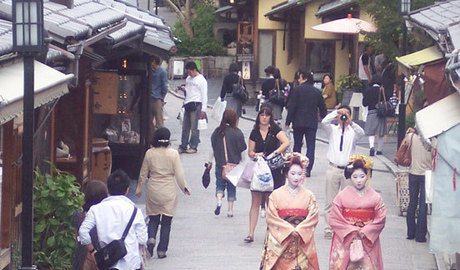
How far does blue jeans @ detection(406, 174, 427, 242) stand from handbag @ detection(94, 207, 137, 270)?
5853mm

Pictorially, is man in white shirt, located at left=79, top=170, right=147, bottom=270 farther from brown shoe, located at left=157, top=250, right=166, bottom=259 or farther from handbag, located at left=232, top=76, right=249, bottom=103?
handbag, located at left=232, top=76, right=249, bottom=103

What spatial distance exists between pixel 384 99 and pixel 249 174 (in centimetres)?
885

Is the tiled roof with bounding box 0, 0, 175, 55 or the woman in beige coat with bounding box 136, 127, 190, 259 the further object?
the woman in beige coat with bounding box 136, 127, 190, 259

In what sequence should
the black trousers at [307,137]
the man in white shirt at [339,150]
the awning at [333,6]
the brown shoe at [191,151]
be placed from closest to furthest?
the man in white shirt at [339,150], the black trousers at [307,137], the brown shoe at [191,151], the awning at [333,6]

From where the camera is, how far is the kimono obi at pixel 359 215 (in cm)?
1157

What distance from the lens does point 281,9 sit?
121ft

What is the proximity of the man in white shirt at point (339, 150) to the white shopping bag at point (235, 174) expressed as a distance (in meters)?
1.23

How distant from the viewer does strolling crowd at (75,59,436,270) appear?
10055 mm

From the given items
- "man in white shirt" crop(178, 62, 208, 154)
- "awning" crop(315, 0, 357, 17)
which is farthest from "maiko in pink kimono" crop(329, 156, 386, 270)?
"awning" crop(315, 0, 357, 17)

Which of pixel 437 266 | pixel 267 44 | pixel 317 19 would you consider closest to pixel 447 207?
pixel 437 266

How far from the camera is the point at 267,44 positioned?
132ft

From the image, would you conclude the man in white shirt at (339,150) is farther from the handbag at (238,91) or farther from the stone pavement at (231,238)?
the handbag at (238,91)

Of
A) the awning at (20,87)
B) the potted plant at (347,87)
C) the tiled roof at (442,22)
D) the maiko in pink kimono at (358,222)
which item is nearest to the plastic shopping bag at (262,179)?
the tiled roof at (442,22)

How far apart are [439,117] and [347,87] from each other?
21.5 metres
